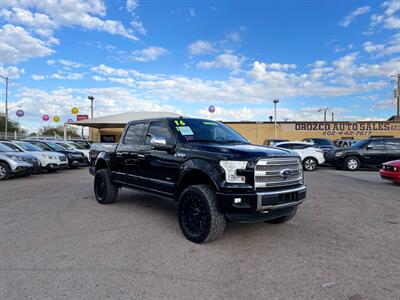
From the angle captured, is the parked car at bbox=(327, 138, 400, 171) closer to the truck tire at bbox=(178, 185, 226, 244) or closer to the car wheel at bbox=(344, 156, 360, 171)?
the car wheel at bbox=(344, 156, 360, 171)

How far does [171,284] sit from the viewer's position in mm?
3186

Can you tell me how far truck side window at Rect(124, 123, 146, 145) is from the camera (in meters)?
6.05

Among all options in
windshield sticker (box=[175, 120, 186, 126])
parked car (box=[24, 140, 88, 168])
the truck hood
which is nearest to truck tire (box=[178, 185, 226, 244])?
the truck hood

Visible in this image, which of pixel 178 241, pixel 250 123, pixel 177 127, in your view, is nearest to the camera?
pixel 178 241

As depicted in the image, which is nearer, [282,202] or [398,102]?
[282,202]

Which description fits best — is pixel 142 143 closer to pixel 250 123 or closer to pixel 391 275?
pixel 391 275

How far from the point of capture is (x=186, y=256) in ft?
13.0

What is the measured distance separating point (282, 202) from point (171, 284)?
1937 millimetres

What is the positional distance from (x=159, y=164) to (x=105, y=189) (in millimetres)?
2346

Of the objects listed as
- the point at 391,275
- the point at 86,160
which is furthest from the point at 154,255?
the point at 86,160

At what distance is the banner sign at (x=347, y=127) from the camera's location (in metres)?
34.1

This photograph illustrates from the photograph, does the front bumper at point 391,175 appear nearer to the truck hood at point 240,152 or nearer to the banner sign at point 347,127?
the truck hood at point 240,152

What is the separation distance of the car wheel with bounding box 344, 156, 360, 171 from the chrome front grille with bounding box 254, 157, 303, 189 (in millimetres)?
12648

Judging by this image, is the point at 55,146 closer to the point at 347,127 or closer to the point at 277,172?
the point at 277,172
